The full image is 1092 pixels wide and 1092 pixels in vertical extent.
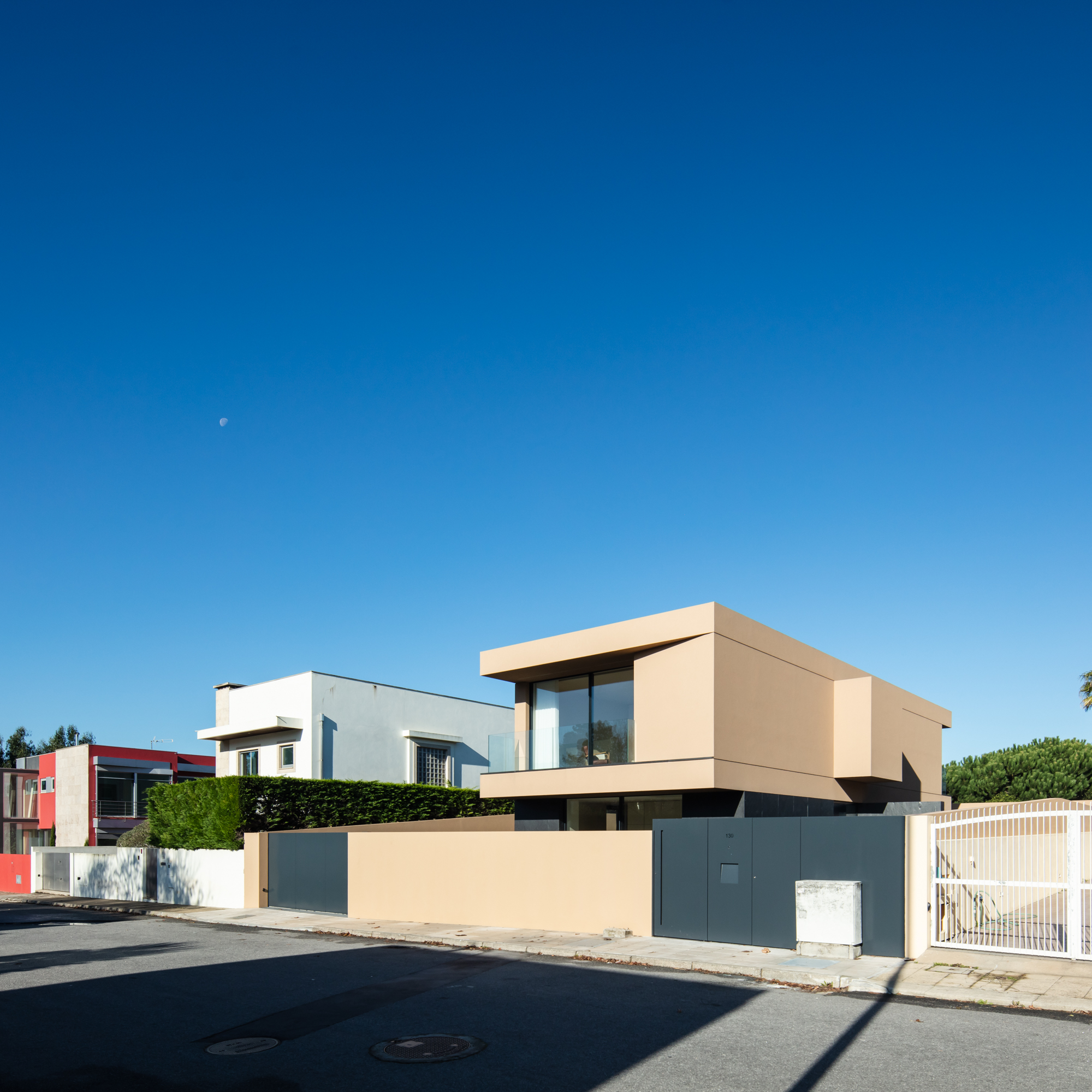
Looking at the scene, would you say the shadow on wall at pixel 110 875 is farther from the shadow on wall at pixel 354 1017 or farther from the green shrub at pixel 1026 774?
the green shrub at pixel 1026 774

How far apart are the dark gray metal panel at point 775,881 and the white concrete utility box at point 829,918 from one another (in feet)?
2.11

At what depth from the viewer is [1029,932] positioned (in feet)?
52.6

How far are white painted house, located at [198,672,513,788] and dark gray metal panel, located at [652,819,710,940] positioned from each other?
62.1ft

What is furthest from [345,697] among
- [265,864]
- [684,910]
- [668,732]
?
[684,910]

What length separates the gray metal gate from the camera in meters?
14.8

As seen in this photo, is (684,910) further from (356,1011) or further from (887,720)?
(887,720)

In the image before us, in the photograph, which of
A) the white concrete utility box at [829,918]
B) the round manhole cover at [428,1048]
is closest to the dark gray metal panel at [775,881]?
the white concrete utility box at [829,918]

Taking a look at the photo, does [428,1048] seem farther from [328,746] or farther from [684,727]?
[328,746]

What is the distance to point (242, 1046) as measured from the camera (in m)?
9.71

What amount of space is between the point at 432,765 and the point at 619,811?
16.1m

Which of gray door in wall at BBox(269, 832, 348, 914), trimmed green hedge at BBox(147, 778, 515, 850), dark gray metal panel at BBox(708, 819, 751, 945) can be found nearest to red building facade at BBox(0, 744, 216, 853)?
trimmed green hedge at BBox(147, 778, 515, 850)

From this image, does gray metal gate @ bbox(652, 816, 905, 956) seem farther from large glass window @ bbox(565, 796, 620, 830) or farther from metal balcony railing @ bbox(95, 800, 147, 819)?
metal balcony railing @ bbox(95, 800, 147, 819)

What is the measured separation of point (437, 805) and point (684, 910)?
19.7m

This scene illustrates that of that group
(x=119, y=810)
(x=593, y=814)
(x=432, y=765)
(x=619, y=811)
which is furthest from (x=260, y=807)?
(x=119, y=810)
